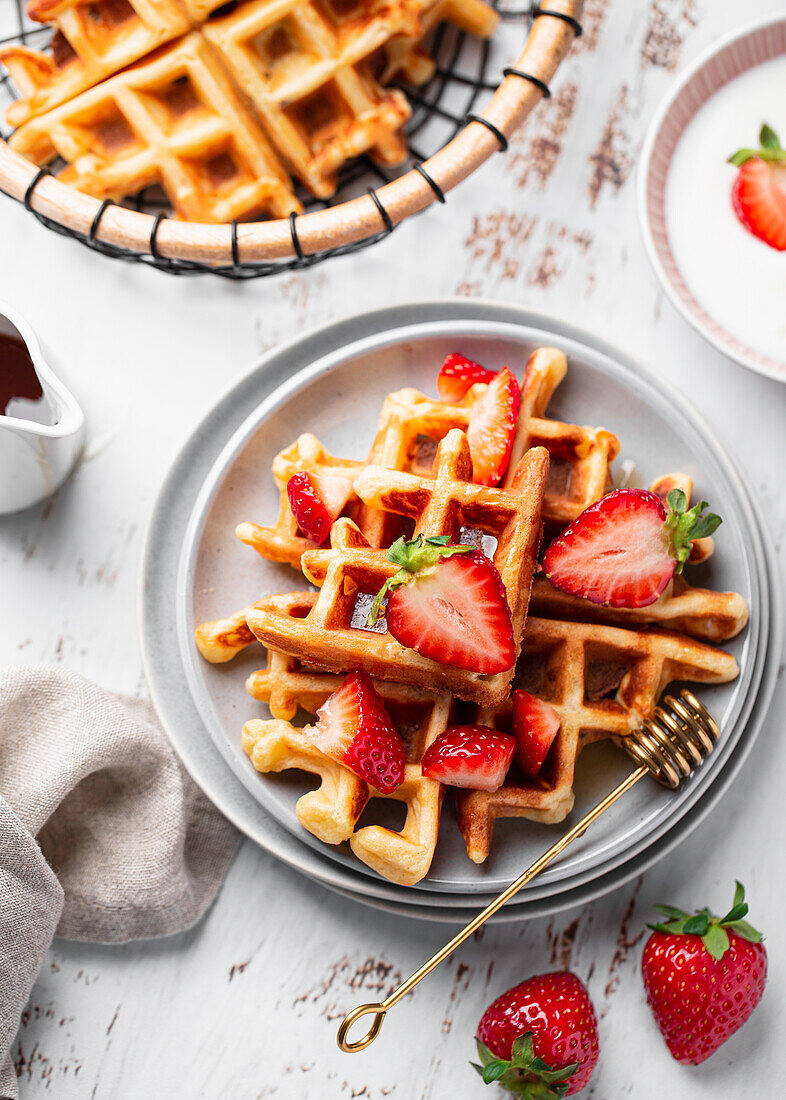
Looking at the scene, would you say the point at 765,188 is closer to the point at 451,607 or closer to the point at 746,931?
the point at 451,607

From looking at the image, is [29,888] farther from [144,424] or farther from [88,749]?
[144,424]

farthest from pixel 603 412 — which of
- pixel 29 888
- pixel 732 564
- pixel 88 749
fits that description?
pixel 29 888

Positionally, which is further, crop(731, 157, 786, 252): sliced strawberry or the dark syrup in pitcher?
crop(731, 157, 786, 252): sliced strawberry

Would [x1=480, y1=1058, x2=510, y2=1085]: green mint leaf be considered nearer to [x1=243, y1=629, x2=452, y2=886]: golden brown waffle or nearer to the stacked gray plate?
the stacked gray plate

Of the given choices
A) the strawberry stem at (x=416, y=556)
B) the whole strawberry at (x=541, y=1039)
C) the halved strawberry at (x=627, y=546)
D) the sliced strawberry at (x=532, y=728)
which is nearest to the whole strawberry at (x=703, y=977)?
the whole strawberry at (x=541, y=1039)

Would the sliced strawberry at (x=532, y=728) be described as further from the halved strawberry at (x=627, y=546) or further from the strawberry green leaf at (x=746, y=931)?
the strawberry green leaf at (x=746, y=931)

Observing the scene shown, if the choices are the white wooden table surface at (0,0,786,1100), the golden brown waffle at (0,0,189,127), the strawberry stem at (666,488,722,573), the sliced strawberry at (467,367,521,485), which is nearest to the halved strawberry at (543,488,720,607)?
the strawberry stem at (666,488,722,573)
